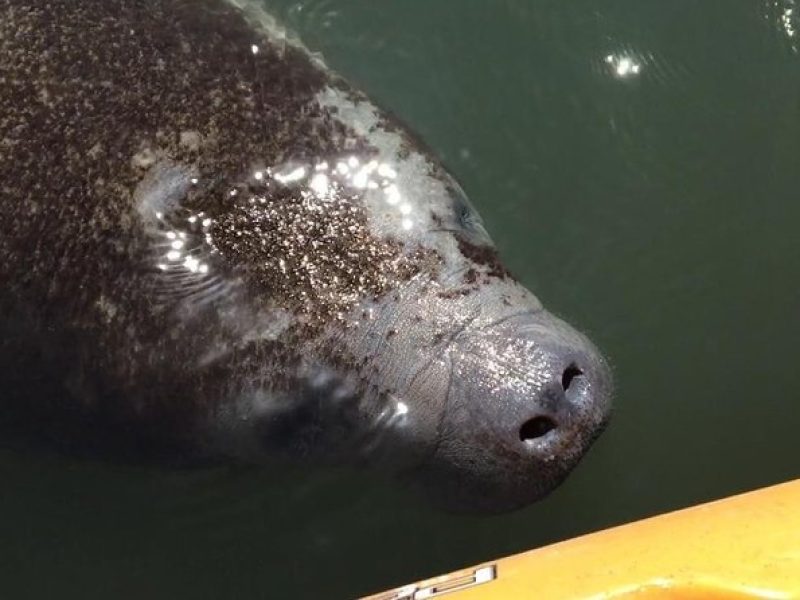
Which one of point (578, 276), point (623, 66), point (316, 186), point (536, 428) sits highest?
point (623, 66)

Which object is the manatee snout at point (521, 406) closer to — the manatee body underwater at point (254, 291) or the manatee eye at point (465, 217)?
the manatee body underwater at point (254, 291)

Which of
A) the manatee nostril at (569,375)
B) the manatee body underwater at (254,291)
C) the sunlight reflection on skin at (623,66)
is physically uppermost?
the sunlight reflection on skin at (623,66)

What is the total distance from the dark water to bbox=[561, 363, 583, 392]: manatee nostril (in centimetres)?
139

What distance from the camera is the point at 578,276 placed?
6402 mm

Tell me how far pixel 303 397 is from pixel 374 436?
0.34 m

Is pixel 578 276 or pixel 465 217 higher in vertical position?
pixel 465 217

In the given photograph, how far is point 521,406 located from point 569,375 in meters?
0.27

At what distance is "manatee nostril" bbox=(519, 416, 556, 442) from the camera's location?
14.3 ft

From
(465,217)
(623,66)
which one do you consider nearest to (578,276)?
(623,66)

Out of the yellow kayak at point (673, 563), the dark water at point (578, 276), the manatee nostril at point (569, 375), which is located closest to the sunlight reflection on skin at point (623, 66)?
the dark water at point (578, 276)

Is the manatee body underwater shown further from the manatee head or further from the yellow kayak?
the yellow kayak

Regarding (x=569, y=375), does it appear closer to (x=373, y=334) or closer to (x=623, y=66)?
(x=373, y=334)

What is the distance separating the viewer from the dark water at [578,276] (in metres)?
6.06

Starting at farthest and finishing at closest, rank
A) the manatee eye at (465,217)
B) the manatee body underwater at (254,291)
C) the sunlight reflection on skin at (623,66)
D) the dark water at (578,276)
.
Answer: the sunlight reflection on skin at (623,66)
the dark water at (578,276)
the manatee eye at (465,217)
the manatee body underwater at (254,291)
